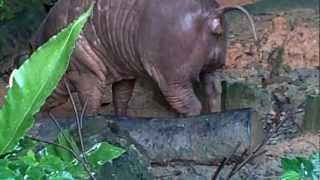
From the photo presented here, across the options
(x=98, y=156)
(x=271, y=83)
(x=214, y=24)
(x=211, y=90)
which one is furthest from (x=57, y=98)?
(x=98, y=156)

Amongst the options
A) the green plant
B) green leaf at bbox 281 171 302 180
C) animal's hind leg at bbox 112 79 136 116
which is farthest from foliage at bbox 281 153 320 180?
animal's hind leg at bbox 112 79 136 116

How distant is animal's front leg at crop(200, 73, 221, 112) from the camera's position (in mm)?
3377

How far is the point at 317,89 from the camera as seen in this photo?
400cm

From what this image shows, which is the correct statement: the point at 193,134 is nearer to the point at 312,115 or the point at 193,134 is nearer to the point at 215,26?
the point at 215,26

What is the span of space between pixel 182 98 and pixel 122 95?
0.39m

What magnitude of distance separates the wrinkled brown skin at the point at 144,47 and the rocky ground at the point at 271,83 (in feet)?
0.80

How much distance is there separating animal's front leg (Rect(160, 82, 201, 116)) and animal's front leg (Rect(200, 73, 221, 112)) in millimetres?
101

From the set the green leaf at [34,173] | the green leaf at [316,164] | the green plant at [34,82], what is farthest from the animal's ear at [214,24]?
the green plant at [34,82]

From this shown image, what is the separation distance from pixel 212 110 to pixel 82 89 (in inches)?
20.8

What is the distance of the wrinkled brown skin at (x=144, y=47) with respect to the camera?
311 centimetres

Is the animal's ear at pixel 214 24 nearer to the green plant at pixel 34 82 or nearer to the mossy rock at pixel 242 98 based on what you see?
the mossy rock at pixel 242 98

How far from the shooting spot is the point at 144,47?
315cm

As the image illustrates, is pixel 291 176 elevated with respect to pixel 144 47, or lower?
elevated

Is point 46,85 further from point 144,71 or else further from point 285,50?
point 285,50
